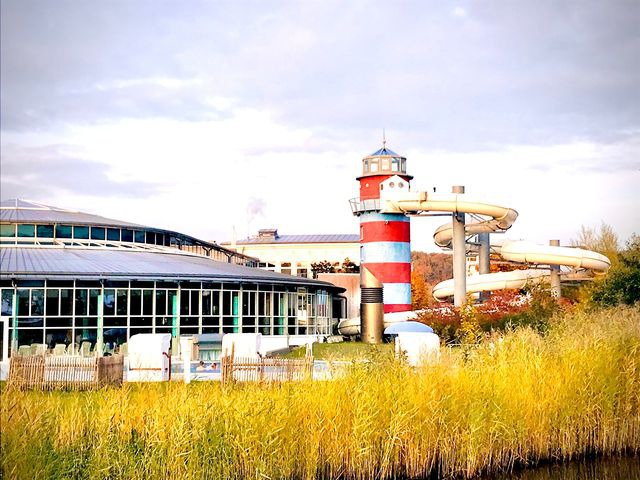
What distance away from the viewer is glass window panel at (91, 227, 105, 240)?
4262 cm

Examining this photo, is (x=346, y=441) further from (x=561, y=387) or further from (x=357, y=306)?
(x=357, y=306)

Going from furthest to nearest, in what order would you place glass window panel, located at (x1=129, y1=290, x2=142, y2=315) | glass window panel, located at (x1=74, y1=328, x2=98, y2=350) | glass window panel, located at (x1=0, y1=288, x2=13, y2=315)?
glass window panel, located at (x1=129, y1=290, x2=142, y2=315), glass window panel, located at (x1=74, y1=328, x2=98, y2=350), glass window panel, located at (x1=0, y1=288, x2=13, y2=315)

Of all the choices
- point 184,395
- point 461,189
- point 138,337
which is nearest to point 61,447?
point 184,395

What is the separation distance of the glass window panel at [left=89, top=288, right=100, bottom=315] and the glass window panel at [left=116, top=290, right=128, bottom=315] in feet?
3.01

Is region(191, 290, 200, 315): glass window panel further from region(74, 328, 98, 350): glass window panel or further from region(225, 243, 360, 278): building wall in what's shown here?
region(225, 243, 360, 278): building wall

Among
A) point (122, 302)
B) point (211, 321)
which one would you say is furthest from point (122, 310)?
point (211, 321)

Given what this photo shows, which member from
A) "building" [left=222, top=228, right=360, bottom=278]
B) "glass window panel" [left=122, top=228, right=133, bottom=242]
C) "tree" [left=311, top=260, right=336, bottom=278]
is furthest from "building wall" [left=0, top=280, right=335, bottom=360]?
"building" [left=222, top=228, right=360, bottom=278]

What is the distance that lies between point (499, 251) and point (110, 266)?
25526mm

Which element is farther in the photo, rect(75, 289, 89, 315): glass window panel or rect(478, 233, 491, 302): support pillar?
rect(478, 233, 491, 302): support pillar

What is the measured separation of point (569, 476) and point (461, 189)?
31.9 m

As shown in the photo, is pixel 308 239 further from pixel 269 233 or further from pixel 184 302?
pixel 184 302

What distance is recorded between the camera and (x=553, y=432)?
17.9 metres

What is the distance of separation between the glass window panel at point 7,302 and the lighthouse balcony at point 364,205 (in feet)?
75.3

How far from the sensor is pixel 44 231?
4144cm
